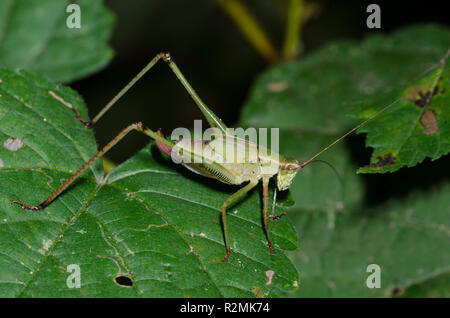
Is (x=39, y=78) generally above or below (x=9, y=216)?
above

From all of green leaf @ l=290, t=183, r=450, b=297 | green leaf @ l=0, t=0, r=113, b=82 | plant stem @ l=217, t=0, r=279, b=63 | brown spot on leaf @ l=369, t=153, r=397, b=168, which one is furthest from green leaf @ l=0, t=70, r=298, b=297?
plant stem @ l=217, t=0, r=279, b=63

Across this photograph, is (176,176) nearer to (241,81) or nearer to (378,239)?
(378,239)

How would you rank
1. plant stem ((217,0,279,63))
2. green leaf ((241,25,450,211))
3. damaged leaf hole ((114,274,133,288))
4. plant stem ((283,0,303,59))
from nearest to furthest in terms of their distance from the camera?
damaged leaf hole ((114,274,133,288)), green leaf ((241,25,450,211)), plant stem ((283,0,303,59)), plant stem ((217,0,279,63))

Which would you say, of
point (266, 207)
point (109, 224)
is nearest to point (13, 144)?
point (109, 224)

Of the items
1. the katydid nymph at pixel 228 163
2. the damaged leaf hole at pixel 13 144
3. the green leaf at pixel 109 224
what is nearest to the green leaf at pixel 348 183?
the katydid nymph at pixel 228 163

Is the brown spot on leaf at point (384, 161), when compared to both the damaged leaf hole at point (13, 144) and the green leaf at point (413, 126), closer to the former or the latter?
the green leaf at point (413, 126)

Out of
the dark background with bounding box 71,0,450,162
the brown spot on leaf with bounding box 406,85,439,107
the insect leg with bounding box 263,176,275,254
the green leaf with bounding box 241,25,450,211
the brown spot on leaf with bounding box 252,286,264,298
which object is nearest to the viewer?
the brown spot on leaf with bounding box 252,286,264,298

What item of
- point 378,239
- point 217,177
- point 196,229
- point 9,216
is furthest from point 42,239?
point 378,239

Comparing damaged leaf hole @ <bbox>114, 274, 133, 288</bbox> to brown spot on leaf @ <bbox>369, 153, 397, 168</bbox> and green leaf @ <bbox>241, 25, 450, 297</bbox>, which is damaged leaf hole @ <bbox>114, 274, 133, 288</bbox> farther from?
green leaf @ <bbox>241, 25, 450, 297</bbox>
